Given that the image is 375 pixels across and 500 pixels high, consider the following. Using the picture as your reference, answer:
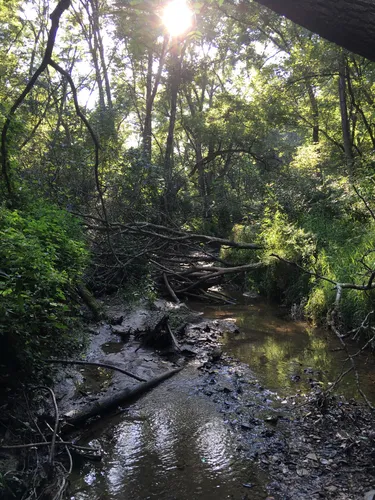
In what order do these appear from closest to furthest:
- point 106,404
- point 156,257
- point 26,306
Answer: point 26,306 → point 106,404 → point 156,257

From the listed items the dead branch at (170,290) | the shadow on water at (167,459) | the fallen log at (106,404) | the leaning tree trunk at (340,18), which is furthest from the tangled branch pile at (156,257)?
the leaning tree trunk at (340,18)

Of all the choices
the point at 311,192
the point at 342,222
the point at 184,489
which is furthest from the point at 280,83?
the point at 184,489

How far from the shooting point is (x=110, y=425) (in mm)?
4324

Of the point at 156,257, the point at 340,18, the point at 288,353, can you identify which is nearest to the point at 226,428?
the point at 288,353

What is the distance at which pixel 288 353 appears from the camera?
22.6ft

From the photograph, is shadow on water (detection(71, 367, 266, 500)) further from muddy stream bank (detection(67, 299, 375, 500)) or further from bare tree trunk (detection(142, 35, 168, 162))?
bare tree trunk (detection(142, 35, 168, 162))

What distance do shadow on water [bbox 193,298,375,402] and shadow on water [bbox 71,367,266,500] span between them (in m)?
1.47

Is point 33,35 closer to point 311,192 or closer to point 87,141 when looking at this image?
point 87,141

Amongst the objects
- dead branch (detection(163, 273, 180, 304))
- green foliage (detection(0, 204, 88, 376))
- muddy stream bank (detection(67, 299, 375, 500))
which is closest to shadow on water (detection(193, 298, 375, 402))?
muddy stream bank (detection(67, 299, 375, 500))

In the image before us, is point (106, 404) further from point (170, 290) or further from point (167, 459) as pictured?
point (170, 290)

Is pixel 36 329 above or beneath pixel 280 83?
beneath

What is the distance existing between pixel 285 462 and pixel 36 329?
8.71 feet

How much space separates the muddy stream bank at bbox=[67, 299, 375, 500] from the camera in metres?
3.34

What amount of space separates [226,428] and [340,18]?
4031 mm
